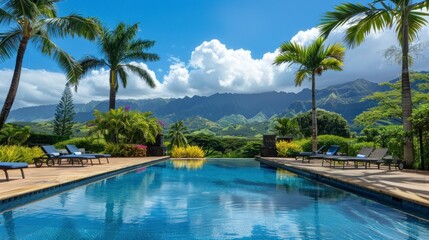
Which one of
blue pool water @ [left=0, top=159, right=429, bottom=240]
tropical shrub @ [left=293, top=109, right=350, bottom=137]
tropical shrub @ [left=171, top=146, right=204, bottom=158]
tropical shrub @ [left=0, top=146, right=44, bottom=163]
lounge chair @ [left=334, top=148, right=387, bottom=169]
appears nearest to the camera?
blue pool water @ [left=0, top=159, right=429, bottom=240]

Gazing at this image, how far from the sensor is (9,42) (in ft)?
47.1

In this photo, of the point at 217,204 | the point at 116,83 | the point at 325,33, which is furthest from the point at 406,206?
the point at 116,83

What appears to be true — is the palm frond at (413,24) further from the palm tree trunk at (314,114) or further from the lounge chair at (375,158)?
the palm tree trunk at (314,114)

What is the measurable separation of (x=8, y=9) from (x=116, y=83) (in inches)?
371

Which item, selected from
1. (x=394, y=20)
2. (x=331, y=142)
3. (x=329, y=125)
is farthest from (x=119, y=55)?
(x=329, y=125)

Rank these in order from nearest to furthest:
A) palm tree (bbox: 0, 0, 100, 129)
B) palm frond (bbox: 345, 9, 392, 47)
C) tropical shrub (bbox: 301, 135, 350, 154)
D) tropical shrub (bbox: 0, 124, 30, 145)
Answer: palm frond (bbox: 345, 9, 392, 47) → palm tree (bbox: 0, 0, 100, 129) → tropical shrub (bbox: 0, 124, 30, 145) → tropical shrub (bbox: 301, 135, 350, 154)

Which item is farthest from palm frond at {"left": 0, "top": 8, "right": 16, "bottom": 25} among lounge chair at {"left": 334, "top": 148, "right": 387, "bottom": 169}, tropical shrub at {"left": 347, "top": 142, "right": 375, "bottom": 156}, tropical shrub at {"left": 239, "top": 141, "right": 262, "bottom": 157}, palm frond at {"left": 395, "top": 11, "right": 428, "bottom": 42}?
tropical shrub at {"left": 239, "top": 141, "right": 262, "bottom": 157}

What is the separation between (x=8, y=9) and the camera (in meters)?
13.6

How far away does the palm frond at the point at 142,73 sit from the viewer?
23130 mm

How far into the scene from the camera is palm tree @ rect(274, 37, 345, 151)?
57.6 feet

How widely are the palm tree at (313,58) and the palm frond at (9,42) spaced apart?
12110 mm

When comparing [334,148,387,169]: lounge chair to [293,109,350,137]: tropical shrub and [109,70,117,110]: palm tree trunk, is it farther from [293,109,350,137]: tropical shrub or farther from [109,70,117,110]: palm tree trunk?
[293,109,350,137]: tropical shrub

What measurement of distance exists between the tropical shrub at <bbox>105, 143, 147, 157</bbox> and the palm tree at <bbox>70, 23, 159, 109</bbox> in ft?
10.4

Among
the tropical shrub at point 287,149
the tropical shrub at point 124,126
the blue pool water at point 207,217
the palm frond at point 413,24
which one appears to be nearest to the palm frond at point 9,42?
the tropical shrub at point 124,126
